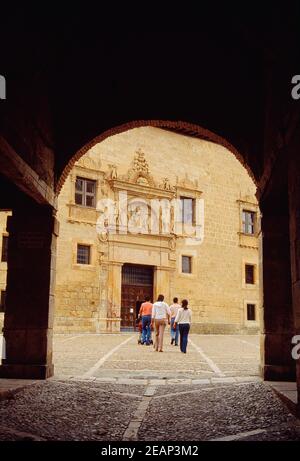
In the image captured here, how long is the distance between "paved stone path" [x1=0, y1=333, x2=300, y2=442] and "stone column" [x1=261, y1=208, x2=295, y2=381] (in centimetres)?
44

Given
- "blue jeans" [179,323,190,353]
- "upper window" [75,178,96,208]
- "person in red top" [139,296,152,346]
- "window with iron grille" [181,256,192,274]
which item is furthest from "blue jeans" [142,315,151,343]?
"window with iron grille" [181,256,192,274]

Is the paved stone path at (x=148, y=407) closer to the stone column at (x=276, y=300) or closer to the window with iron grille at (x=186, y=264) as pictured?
the stone column at (x=276, y=300)

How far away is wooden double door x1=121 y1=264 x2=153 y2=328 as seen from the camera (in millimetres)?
24381

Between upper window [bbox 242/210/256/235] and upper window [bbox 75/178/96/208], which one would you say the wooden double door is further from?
upper window [bbox 242/210/256/235]

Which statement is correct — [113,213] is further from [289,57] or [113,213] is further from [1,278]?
[289,57]

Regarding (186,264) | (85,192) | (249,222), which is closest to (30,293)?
(85,192)

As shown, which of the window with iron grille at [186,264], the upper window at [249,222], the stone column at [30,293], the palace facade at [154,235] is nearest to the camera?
the stone column at [30,293]

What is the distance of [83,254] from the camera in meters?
23.2

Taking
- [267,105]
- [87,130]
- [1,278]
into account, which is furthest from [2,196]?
[1,278]

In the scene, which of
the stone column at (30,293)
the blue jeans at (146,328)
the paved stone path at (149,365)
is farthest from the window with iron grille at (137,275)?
the stone column at (30,293)

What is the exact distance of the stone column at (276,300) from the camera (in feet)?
24.8

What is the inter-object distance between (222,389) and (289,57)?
4.38m

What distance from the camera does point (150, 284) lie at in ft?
83.8

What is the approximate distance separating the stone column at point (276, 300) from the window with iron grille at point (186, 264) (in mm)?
18171
